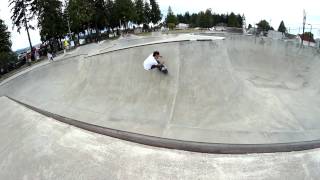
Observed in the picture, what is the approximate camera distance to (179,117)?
482 inches

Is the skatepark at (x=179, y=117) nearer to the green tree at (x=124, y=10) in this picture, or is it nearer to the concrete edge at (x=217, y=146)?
the concrete edge at (x=217, y=146)

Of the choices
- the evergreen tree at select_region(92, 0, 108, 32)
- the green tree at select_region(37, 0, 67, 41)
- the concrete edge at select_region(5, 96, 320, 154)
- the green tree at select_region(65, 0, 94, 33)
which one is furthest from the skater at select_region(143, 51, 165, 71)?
the evergreen tree at select_region(92, 0, 108, 32)

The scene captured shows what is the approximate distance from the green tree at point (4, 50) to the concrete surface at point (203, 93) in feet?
59.8

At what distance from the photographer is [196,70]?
1384 cm

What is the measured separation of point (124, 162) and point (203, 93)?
165 inches

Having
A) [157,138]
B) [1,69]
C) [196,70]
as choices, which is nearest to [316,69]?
[196,70]

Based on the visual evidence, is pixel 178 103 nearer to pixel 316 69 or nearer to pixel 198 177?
pixel 198 177

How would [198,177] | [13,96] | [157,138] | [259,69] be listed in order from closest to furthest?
1. [198,177]
2. [157,138]
3. [259,69]
4. [13,96]

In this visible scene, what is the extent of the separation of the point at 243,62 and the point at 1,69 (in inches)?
1047

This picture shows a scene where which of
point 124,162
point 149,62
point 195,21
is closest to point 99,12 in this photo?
point 149,62

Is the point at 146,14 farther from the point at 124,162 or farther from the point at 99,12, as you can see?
the point at 124,162

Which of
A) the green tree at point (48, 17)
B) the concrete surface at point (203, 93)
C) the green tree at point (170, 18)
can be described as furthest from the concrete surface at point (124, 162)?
the green tree at point (170, 18)

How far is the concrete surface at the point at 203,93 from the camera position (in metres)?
11.6

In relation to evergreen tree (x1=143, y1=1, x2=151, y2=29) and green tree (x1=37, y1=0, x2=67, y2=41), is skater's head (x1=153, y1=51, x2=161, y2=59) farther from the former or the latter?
evergreen tree (x1=143, y1=1, x2=151, y2=29)
